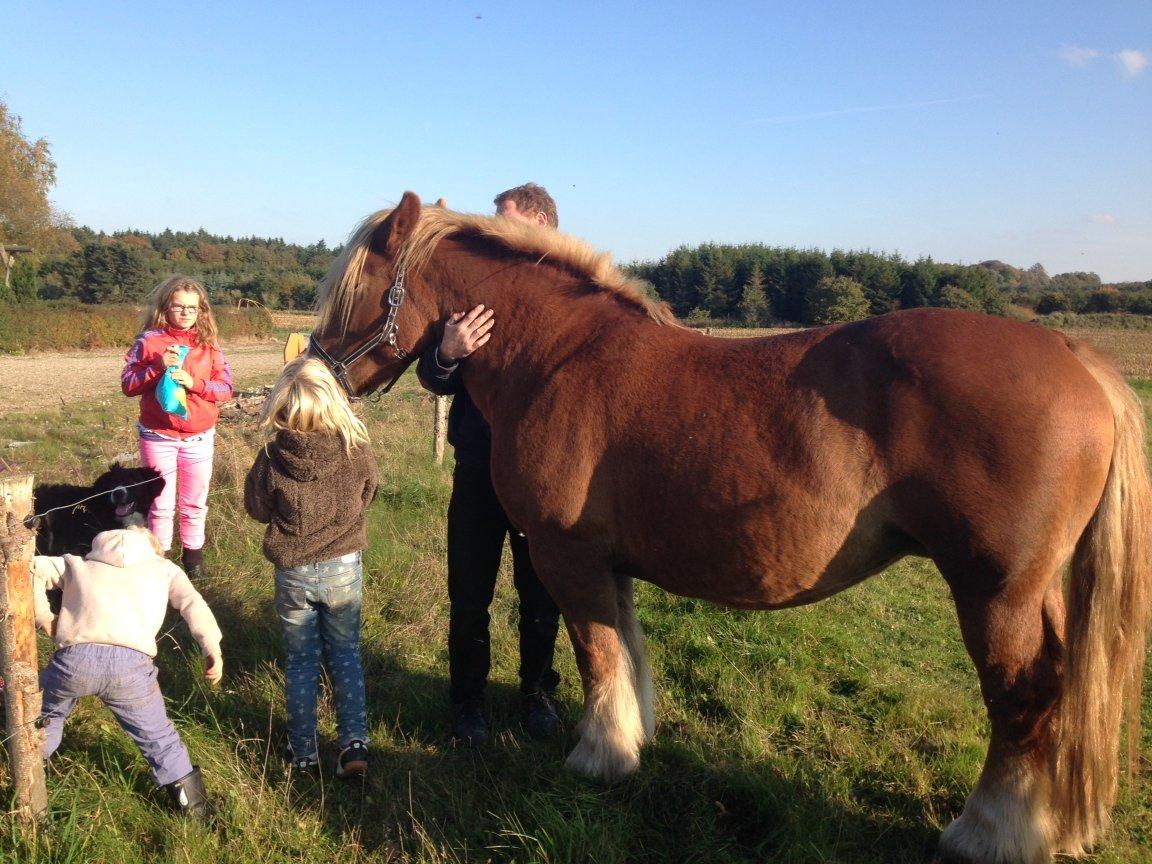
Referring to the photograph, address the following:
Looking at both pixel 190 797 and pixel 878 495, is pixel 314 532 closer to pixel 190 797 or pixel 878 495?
pixel 190 797

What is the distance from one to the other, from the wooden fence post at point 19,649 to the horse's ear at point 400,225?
1547mm

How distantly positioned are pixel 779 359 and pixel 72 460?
8615mm

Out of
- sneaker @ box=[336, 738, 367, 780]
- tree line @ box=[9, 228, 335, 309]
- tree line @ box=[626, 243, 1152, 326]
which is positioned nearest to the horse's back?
sneaker @ box=[336, 738, 367, 780]

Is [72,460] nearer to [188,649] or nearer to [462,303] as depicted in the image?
[188,649]

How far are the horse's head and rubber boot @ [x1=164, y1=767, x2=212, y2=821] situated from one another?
5.31 feet

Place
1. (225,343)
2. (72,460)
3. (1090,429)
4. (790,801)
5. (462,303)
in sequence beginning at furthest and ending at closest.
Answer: (225,343), (72,460), (462,303), (790,801), (1090,429)

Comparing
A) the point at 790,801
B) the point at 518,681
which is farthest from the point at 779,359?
the point at 518,681

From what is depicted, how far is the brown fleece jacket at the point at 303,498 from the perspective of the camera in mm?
2820

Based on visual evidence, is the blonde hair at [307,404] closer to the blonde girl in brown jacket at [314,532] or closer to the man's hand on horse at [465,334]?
the blonde girl in brown jacket at [314,532]

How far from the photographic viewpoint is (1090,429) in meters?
2.08

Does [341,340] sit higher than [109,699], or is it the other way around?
[341,340]

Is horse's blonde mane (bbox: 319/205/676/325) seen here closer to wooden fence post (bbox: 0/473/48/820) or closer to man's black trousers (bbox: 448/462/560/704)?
man's black trousers (bbox: 448/462/560/704)

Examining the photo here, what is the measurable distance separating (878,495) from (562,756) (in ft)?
6.03

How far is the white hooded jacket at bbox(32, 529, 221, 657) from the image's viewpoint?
8.48 feet
